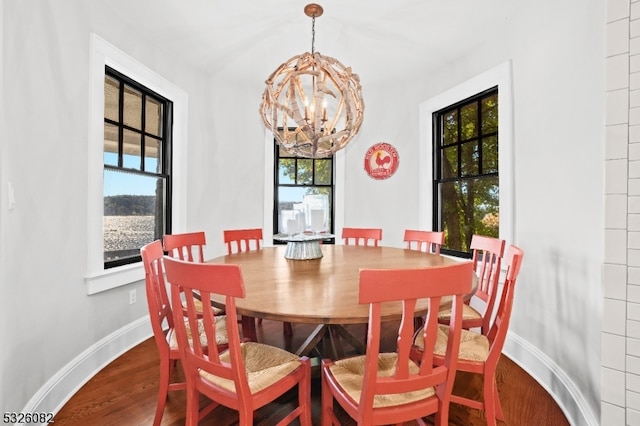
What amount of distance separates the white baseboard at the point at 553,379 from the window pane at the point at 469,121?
180 cm

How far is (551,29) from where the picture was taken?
201cm

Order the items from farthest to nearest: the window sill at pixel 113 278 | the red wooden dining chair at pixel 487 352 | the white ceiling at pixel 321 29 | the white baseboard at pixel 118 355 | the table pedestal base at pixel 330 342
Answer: the white ceiling at pixel 321 29
the window sill at pixel 113 278
the table pedestal base at pixel 330 342
the white baseboard at pixel 118 355
the red wooden dining chair at pixel 487 352

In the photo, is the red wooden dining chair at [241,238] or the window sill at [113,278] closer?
the window sill at [113,278]

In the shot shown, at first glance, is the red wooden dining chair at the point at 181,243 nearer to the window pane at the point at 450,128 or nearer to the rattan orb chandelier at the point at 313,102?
the rattan orb chandelier at the point at 313,102

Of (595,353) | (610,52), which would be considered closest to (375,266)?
(595,353)

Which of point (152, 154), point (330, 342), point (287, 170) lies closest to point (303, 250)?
point (330, 342)

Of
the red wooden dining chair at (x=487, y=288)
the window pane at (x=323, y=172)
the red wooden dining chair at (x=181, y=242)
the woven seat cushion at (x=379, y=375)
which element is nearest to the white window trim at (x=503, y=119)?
the red wooden dining chair at (x=487, y=288)

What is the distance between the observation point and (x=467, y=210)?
3.03 m

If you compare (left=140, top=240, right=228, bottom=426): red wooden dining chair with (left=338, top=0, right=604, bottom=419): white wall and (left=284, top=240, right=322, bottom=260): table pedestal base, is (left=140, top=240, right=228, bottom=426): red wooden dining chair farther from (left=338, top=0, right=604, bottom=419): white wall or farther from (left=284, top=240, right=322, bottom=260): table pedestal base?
(left=338, top=0, right=604, bottom=419): white wall

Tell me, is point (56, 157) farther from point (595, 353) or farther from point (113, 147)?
point (595, 353)

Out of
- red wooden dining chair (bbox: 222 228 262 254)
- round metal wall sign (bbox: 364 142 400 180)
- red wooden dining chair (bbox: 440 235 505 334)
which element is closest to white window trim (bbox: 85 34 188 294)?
red wooden dining chair (bbox: 222 228 262 254)

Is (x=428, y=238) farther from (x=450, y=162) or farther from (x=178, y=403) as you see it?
(x=178, y=403)

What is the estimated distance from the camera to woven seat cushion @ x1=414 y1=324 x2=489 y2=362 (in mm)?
1415

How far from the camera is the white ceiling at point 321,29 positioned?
7.37 ft
